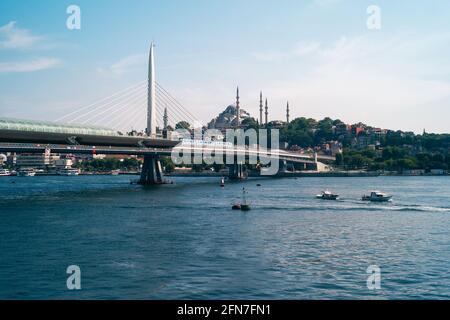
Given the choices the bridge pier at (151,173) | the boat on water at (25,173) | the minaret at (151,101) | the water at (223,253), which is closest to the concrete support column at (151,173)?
the bridge pier at (151,173)

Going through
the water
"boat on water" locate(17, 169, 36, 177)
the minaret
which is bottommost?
the water

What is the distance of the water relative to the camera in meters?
22.0

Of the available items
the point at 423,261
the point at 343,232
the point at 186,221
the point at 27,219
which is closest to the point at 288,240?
the point at 343,232

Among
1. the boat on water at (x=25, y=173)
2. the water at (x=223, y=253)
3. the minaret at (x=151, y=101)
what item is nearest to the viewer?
the water at (x=223, y=253)

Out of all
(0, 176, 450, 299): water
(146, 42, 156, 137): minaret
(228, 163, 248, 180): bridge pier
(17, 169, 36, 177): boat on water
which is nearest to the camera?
(0, 176, 450, 299): water

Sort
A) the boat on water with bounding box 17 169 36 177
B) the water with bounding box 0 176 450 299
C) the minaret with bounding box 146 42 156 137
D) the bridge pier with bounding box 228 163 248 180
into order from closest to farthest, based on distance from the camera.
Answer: the water with bounding box 0 176 450 299
the minaret with bounding box 146 42 156 137
the bridge pier with bounding box 228 163 248 180
the boat on water with bounding box 17 169 36 177

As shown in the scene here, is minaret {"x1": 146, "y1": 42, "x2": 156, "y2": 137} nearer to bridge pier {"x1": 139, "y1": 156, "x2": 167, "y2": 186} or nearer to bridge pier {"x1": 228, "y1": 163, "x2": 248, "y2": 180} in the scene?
bridge pier {"x1": 139, "y1": 156, "x2": 167, "y2": 186}

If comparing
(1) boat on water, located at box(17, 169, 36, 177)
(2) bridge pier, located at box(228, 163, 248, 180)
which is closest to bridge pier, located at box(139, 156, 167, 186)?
(2) bridge pier, located at box(228, 163, 248, 180)

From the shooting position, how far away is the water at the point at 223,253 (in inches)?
867

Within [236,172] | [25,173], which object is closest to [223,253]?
[236,172]

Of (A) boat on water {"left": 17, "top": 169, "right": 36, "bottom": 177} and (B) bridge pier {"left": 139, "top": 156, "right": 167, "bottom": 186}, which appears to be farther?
(A) boat on water {"left": 17, "top": 169, "right": 36, "bottom": 177}

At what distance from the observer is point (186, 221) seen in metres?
44.9

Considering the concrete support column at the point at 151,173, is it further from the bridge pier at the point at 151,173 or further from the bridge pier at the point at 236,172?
the bridge pier at the point at 236,172
